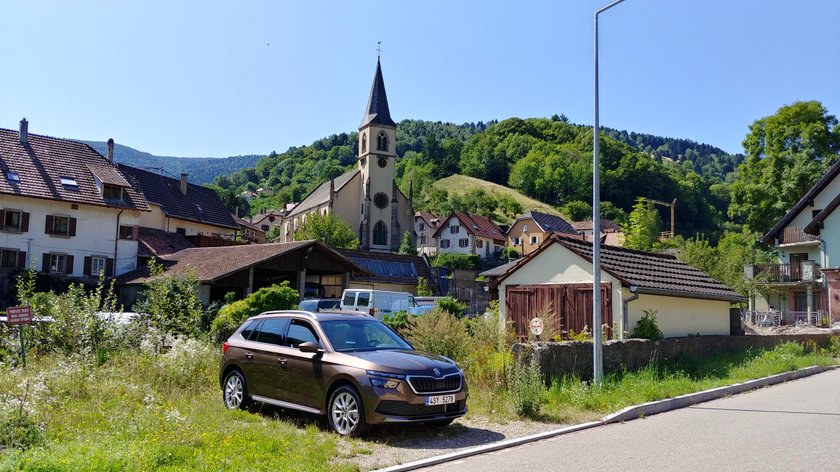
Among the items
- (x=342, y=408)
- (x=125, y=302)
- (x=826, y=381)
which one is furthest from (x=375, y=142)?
(x=342, y=408)

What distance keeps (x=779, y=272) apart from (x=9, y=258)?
47.3 metres

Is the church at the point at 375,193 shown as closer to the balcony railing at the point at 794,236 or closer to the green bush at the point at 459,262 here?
the green bush at the point at 459,262

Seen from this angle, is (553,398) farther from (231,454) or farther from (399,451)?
(231,454)

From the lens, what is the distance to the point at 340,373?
9.49 metres

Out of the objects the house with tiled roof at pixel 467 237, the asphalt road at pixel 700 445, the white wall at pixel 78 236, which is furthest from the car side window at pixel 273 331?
the house with tiled roof at pixel 467 237

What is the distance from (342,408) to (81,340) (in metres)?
7.95

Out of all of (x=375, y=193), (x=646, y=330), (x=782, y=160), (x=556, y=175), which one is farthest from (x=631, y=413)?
(x=556, y=175)

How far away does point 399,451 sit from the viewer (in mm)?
8695

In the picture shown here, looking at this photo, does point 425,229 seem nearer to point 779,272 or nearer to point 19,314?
point 779,272

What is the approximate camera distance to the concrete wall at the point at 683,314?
18.3 meters

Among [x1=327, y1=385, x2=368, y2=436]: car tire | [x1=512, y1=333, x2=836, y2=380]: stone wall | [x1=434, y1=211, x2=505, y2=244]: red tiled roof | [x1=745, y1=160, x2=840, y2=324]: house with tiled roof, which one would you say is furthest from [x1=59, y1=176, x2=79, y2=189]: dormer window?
[x1=434, y1=211, x2=505, y2=244]: red tiled roof

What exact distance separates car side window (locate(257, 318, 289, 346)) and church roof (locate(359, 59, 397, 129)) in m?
78.0

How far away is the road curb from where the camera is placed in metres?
8.19

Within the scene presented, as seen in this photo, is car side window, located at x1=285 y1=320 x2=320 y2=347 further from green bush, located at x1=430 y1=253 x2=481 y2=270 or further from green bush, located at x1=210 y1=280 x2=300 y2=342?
green bush, located at x1=430 y1=253 x2=481 y2=270
